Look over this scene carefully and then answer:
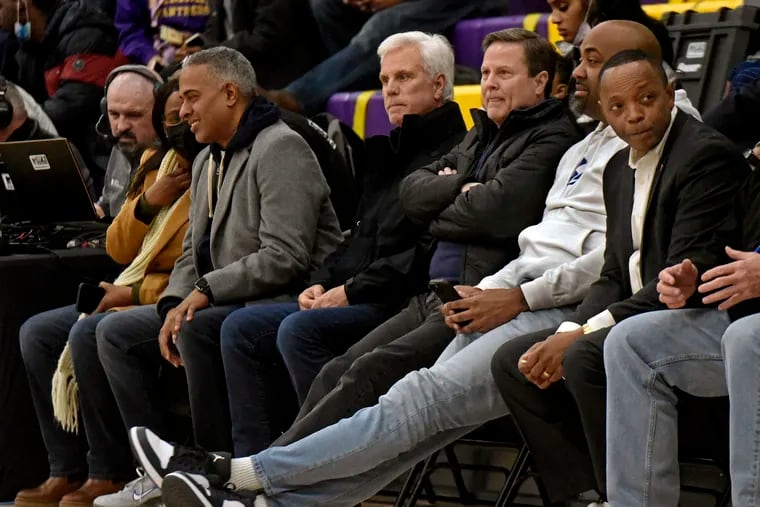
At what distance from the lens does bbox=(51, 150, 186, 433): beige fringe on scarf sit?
17.0 feet

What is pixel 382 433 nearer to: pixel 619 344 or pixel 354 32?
pixel 619 344

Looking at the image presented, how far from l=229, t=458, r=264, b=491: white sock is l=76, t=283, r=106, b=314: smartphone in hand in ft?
5.16

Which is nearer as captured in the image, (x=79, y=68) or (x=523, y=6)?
(x=523, y=6)

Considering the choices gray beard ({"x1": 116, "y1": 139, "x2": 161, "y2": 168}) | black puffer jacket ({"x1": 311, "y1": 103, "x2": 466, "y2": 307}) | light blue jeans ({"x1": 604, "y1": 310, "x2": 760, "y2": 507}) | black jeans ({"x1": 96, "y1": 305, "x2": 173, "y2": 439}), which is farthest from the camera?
gray beard ({"x1": 116, "y1": 139, "x2": 161, "y2": 168})

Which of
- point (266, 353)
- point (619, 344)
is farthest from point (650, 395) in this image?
point (266, 353)

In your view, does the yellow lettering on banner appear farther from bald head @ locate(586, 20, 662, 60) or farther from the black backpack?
bald head @ locate(586, 20, 662, 60)

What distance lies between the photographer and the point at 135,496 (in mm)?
4688

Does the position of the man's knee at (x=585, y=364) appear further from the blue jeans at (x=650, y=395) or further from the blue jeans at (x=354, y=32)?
the blue jeans at (x=354, y=32)

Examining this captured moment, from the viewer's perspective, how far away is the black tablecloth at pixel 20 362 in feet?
17.5

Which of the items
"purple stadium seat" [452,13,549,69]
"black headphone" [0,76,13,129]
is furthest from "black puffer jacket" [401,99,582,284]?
"black headphone" [0,76,13,129]

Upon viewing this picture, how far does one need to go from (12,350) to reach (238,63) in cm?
139

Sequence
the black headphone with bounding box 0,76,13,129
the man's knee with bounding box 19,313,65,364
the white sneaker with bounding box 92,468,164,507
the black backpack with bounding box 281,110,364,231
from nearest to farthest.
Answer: the white sneaker with bounding box 92,468,164,507 < the black backpack with bounding box 281,110,364,231 < the man's knee with bounding box 19,313,65,364 < the black headphone with bounding box 0,76,13,129

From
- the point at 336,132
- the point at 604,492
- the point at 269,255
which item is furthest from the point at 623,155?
the point at 336,132

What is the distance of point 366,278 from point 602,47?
1069 mm
